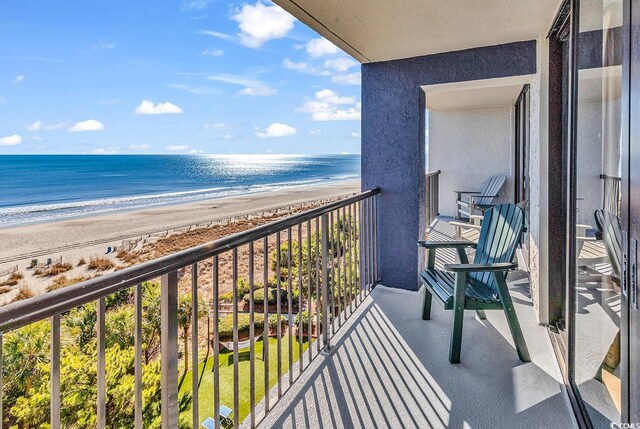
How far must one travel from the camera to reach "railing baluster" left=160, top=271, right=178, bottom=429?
1.26 metres

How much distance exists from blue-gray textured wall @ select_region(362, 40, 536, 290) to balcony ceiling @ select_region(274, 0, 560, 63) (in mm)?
252

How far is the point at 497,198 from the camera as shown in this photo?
23.0 feet

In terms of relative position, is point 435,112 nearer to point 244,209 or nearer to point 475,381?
point 475,381

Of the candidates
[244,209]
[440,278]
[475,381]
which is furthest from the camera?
[244,209]

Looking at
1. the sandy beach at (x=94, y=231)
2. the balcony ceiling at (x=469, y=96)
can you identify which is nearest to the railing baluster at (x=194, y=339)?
the balcony ceiling at (x=469, y=96)

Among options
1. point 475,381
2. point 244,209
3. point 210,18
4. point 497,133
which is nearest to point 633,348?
point 475,381

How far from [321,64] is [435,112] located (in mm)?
39389

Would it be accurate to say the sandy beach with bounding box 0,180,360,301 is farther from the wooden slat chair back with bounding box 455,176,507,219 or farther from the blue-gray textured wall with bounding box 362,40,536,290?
the blue-gray textured wall with bounding box 362,40,536,290

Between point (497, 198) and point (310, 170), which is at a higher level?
point (310, 170)

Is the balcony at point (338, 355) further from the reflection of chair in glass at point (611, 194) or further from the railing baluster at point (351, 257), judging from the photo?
the reflection of chair in glass at point (611, 194)

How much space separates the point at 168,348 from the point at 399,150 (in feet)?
9.04

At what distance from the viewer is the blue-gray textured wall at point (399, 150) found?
11.1 ft

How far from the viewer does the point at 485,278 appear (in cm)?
265

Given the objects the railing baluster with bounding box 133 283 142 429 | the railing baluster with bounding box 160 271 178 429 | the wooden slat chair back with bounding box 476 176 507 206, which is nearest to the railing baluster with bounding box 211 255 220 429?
the railing baluster with bounding box 160 271 178 429
